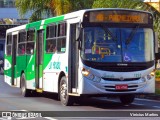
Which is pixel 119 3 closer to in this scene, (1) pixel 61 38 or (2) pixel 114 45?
(1) pixel 61 38

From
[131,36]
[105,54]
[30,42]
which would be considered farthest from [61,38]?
[30,42]

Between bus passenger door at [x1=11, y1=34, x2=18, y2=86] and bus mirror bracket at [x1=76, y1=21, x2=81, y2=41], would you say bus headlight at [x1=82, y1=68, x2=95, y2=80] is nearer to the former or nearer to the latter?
bus mirror bracket at [x1=76, y1=21, x2=81, y2=41]

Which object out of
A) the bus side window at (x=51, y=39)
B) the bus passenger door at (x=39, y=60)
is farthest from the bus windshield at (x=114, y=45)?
the bus passenger door at (x=39, y=60)

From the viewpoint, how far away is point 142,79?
17109 millimetres

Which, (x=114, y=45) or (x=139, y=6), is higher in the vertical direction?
(x=139, y=6)

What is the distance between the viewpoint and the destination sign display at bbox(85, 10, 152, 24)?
17.2 metres

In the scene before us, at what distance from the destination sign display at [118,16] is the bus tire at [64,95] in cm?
235

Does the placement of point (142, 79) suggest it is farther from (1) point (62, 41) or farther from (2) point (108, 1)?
(2) point (108, 1)

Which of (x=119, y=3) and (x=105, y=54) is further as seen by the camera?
(x=119, y=3)

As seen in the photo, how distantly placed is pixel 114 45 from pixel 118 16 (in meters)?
0.99

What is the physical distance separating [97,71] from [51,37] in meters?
3.61

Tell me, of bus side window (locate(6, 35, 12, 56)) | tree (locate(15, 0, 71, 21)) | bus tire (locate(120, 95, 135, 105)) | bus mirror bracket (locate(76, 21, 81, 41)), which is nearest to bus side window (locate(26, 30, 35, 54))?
bus side window (locate(6, 35, 12, 56))

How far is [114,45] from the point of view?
55.6 ft

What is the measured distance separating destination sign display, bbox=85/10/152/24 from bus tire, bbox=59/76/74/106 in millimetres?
2354
